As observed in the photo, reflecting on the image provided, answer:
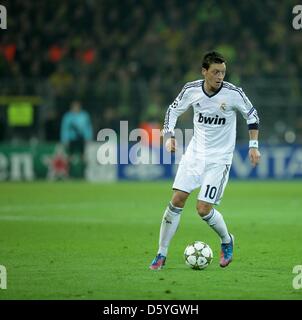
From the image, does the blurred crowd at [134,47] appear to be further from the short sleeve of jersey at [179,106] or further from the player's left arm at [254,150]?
the player's left arm at [254,150]

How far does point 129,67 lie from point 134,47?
3.50 feet

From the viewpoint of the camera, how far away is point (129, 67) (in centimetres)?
2697

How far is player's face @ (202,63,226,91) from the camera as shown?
386 inches

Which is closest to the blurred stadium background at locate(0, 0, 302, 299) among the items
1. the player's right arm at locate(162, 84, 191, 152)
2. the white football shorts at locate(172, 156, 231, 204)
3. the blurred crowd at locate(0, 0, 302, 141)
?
the blurred crowd at locate(0, 0, 302, 141)

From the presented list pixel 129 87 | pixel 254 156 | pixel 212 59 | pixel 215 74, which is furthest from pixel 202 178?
pixel 129 87

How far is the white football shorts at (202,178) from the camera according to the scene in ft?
32.4

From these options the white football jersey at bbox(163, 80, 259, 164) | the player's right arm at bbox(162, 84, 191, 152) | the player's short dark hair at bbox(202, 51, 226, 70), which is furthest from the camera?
the player's right arm at bbox(162, 84, 191, 152)

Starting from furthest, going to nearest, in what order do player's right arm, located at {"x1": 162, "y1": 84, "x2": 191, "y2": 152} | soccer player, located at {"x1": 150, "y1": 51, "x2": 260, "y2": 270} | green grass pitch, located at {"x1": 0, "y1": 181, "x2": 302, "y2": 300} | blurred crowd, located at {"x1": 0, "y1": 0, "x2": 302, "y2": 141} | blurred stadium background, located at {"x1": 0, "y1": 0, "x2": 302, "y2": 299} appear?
blurred crowd, located at {"x1": 0, "y1": 0, "x2": 302, "y2": 141}, blurred stadium background, located at {"x1": 0, "y1": 0, "x2": 302, "y2": 299}, player's right arm, located at {"x1": 162, "y1": 84, "x2": 191, "y2": 152}, soccer player, located at {"x1": 150, "y1": 51, "x2": 260, "y2": 270}, green grass pitch, located at {"x1": 0, "y1": 181, "x2": 302, "y2": 300}

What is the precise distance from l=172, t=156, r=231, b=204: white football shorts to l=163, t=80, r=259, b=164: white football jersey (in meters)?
0.08

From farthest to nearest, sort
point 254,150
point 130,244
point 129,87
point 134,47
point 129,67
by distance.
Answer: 1. point 134,47
2. point 129,67
3. point 129,87
4. point 130,244
5. point 254,150

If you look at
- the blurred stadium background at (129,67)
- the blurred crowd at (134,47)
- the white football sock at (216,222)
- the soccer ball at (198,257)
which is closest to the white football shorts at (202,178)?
the white football sock at (216,222)

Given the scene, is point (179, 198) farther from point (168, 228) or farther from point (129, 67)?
point (129, 67)

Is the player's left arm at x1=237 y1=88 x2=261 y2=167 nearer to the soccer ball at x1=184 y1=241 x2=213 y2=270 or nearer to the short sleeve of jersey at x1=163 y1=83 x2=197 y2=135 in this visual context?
the short sleeve of jersey at x1=163 y1=83 x2=197 y2=135
